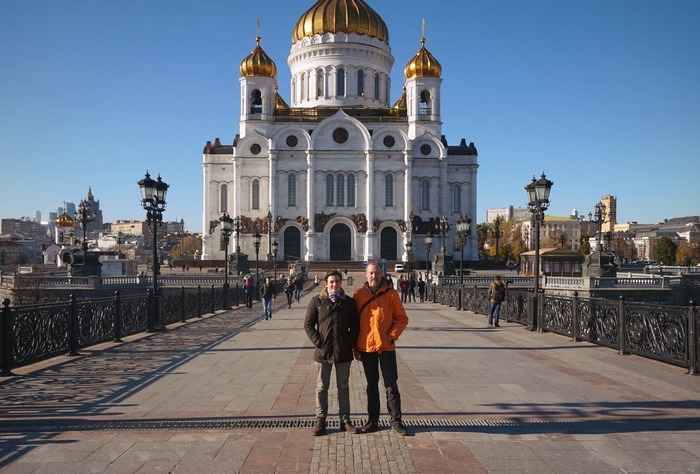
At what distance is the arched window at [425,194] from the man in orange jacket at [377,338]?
2463 inches

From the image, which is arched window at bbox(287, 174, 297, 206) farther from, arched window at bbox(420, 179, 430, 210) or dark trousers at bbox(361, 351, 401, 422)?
dark trousers at bbox(361, 351, 401, 422)

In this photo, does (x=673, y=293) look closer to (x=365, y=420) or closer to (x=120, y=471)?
(x=365, y=420)

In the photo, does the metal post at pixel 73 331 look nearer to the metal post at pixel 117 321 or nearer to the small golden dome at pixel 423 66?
the metal post at pixel 117 321

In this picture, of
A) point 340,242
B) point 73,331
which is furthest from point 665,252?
point 73,331

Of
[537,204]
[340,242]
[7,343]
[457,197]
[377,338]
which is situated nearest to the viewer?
[377,338]

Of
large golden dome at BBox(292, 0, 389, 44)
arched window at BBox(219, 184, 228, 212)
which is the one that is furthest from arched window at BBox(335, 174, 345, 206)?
large golden dome at BBox(292, 0, 389, 44)

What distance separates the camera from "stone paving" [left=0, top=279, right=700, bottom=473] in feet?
19.2

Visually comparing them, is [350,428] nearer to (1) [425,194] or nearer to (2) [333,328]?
(2) [333,328]

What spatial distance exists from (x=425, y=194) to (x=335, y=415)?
205ft

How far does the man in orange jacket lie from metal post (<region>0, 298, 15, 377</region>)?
632cm

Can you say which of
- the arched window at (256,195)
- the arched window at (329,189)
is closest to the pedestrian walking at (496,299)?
the arched window at (329,189)

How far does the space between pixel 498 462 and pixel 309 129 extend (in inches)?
2588

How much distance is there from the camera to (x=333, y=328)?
673cm

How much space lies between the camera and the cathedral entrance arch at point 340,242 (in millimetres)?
68062
